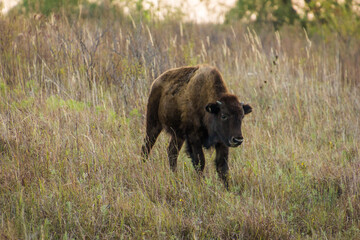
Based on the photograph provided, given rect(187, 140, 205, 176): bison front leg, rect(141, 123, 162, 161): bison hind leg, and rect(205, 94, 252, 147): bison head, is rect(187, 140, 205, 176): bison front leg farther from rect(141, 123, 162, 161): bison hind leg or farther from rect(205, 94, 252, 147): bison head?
rect(141, 123, 162, 161): bison hind leg

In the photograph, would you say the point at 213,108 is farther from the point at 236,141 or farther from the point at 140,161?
the point at 140,161

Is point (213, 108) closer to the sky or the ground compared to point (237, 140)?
closer to the sky

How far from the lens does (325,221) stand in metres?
4.29

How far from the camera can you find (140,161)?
5.18m

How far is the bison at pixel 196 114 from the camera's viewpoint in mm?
5070

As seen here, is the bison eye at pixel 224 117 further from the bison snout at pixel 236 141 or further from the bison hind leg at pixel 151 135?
the bison hind leg at pixel 151 135

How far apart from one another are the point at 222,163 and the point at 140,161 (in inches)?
39.4

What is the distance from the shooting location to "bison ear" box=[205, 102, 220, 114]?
5070 mm

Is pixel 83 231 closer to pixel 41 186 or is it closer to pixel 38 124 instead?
pixel 41 186

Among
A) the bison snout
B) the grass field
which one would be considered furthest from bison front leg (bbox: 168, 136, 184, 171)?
the bison snout

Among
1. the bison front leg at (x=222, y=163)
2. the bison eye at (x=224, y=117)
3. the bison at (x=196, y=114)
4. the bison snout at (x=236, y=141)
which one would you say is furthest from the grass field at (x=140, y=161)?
the bison eye at (x=224, y=117)

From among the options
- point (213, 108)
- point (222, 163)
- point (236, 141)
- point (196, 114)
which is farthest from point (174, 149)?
point (236, 141)

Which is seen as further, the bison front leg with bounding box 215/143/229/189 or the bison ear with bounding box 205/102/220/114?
the bison front leg with bounding box 215/143/229/189

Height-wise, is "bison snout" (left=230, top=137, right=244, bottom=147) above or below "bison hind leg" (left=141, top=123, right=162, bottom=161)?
above
